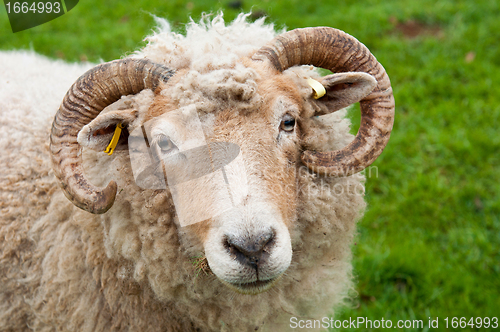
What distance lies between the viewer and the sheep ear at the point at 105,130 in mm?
2229

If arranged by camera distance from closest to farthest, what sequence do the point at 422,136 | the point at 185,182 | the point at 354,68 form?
1. the point at 185,182
2. the point at 354,68
3. the point at 422,136

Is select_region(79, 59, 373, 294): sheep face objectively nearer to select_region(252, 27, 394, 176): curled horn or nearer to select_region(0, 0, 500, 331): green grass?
select_region(252, 27, 394, 176): curled horn

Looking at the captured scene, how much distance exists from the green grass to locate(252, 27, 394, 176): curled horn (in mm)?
1148

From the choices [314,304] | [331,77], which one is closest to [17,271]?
[314,304]

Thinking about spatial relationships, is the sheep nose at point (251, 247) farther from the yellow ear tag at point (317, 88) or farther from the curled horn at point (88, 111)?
the yellow ear tag at point (317, 88)

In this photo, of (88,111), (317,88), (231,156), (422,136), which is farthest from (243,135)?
(422,136)

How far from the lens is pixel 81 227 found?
2.62 meters

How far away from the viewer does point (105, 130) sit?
243 centimetres

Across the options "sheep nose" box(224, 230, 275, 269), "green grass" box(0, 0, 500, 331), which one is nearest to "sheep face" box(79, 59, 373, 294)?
"sheep nose" box(224, 230, 275, 269)

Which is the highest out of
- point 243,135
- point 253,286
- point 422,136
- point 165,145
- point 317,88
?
point 317,88

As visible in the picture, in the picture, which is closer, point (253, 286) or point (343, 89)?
point (253, 286)

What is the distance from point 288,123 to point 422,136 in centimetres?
354

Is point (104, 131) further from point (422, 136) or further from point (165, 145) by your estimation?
point (422, 136)

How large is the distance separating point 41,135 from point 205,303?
158cm
